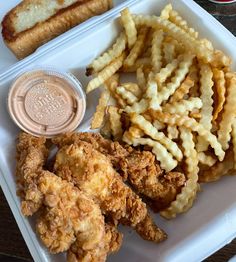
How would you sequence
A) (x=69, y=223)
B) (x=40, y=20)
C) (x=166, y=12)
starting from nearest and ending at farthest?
(x=69, y=223) < (x=166, y=12) < (x=40, y=20)

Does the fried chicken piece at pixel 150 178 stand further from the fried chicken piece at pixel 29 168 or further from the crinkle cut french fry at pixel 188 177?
the fried chicken piece at pixel 29 168

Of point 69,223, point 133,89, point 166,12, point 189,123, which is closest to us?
point 69,223

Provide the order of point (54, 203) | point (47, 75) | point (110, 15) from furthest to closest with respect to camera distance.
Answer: point (110, 15)
point (47, 75)
point (54, 203)

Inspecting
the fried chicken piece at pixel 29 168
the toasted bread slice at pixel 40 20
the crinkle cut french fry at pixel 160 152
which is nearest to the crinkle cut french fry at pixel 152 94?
the crinkle cut french fry at pixel 160 152

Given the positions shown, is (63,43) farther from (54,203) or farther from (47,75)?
(54,203)

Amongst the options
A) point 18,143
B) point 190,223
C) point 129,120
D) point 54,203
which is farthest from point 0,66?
point 190,223

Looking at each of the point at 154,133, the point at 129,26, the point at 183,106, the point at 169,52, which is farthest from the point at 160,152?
the point at 129,26

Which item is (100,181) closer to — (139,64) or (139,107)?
(139,107)
